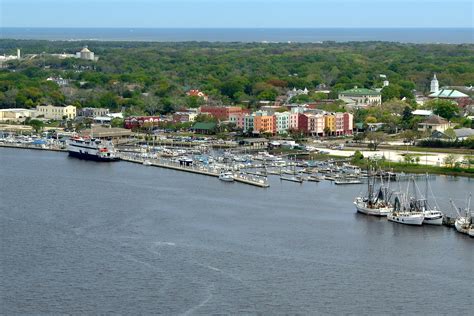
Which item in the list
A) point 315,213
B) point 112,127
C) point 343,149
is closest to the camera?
point 315,213

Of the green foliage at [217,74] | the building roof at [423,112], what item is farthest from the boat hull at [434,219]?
the building roof at [423,112]

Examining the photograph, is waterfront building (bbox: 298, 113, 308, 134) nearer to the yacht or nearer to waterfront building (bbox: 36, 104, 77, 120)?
waterfront building (bbox: 36, 104, 77, 120)

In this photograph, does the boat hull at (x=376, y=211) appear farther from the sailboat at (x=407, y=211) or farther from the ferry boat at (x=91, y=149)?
the ferry boat at (x=91, y=149)

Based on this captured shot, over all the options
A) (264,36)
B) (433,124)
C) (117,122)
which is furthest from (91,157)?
(264,36)

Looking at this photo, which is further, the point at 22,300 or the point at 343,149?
the point at 343,149

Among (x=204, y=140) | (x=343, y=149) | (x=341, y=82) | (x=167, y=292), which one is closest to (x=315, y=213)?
(x=167, y=292)

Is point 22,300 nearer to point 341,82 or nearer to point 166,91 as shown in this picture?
point 166,91

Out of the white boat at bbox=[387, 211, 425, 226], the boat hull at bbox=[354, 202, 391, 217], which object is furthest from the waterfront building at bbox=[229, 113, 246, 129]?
the white boat at bbox=[387, 211, 425, 226]
